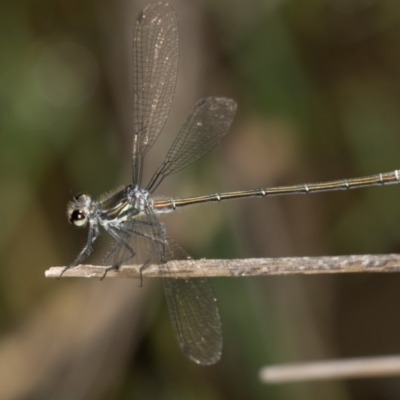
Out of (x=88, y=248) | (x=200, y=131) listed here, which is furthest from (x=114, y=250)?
(x=200, y=131)

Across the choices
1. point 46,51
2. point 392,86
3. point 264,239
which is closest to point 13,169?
point 46,51

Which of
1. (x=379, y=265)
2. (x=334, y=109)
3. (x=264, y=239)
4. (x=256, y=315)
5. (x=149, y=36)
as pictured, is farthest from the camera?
(x=334, y=109)

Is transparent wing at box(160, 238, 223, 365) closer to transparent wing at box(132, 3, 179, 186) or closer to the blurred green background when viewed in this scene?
transparent wing at box(132, 3, 179, 186)

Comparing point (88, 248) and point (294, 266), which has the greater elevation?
point (88, 248)

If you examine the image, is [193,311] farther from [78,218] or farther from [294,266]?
[78,218]

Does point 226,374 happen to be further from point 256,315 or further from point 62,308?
point 62,308
